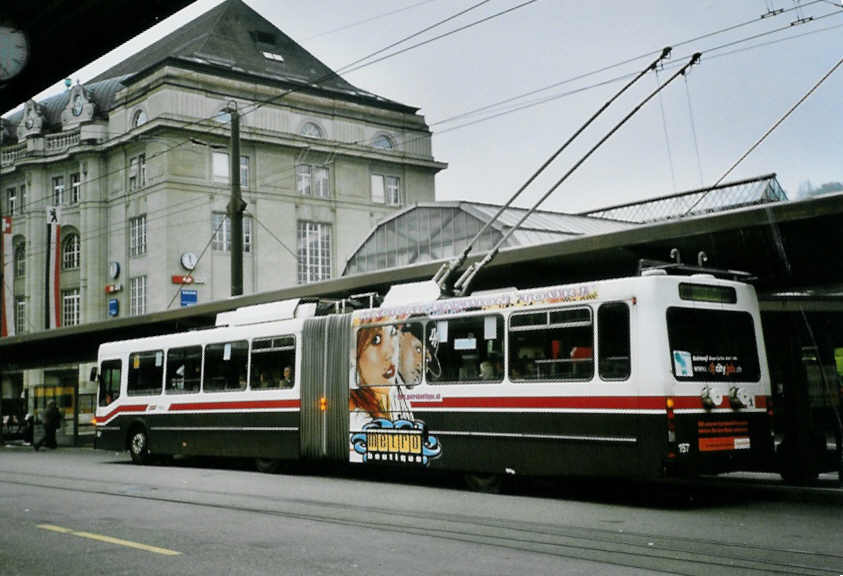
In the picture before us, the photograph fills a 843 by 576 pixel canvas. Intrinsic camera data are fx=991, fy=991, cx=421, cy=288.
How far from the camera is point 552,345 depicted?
13234 millimetres

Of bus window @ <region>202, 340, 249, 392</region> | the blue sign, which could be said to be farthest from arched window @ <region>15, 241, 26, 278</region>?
bus window @ <region>202, 340, 249, 392</region>

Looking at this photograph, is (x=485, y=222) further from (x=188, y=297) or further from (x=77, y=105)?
(x=77, y=105)

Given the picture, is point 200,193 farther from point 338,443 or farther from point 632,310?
point 632,310

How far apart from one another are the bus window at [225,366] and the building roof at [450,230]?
56.2 ft

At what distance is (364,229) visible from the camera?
199 ft

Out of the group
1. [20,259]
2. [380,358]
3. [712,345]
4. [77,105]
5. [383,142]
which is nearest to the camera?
[712,345]

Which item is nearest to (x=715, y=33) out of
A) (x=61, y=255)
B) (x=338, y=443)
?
(x=338, y=443)

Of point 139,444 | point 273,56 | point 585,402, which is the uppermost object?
point 273,56

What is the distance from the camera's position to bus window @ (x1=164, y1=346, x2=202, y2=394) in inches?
793

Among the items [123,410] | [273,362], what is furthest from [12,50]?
[123,410]

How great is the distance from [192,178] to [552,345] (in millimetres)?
43730

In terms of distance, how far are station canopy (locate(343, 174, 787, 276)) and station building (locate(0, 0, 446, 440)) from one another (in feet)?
34.3

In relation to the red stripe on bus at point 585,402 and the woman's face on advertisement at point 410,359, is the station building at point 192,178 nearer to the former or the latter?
the woman's face on advertisement at point 410,359

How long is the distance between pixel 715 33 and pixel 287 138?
43850 mm
